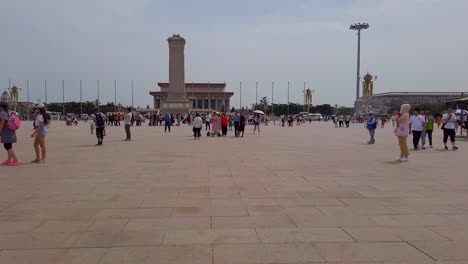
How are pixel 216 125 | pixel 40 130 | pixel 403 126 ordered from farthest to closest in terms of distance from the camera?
1. pixel 216 125
2. pixel 403 126
3. pixel 40 130

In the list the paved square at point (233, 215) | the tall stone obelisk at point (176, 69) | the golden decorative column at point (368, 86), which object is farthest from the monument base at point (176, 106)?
the paved square at point (233, 215)

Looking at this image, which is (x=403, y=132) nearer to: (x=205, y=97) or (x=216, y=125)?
(x=216, y=125)

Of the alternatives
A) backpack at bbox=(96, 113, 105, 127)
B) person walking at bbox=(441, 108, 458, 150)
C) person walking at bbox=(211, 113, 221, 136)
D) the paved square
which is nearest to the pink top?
the paved square

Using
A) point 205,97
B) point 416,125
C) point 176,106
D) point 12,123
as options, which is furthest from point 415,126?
point 205,97

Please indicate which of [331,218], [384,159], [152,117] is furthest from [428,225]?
[152,117]

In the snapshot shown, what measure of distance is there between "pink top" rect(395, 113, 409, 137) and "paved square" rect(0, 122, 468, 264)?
2055 mm

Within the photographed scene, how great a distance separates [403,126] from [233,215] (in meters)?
8.53

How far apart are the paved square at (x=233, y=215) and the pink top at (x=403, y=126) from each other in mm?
Answer: 2055

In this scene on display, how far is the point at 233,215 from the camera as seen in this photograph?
5973 mm

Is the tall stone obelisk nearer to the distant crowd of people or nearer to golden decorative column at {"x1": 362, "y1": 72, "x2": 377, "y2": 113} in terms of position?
golden decorative column at {"x1": 362, "y1": 72, "x2": 377, "y2": 113}

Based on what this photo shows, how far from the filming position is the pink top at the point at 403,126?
509 inches

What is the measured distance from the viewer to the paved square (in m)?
4.45

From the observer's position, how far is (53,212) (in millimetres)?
6199

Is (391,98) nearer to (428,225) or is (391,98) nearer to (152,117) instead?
(152,117)
